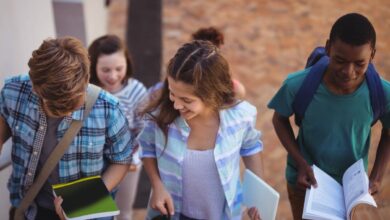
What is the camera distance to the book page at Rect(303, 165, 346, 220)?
8.00 feet

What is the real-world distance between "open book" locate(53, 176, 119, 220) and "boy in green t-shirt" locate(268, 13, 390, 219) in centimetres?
101

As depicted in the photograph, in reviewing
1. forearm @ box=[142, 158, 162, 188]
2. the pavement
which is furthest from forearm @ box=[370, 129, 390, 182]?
the pavement

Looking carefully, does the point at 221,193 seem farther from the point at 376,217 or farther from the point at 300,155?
the point at 376,217

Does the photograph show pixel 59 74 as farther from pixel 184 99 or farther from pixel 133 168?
pixel 133 168

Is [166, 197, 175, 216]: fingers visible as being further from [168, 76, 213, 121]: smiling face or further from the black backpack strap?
the black backpack strap

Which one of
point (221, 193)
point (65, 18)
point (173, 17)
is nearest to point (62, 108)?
point (221, 193)

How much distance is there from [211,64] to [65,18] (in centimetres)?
360

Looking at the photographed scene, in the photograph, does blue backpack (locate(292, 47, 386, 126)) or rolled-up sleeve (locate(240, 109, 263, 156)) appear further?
rolled-up sleeve (locate(240, 109, 263, 156))

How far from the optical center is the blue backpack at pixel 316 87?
8.45ft

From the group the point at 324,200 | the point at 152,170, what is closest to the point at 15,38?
the point at 152,170

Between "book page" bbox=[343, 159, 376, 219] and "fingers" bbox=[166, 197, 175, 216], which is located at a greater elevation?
"book page" bbox=[343, 159, 376, 219]

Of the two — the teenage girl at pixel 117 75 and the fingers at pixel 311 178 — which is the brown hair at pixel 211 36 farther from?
the fingers at pixel 311 178

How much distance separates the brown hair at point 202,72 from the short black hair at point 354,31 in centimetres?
57

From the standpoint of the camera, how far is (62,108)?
7.60 ft
